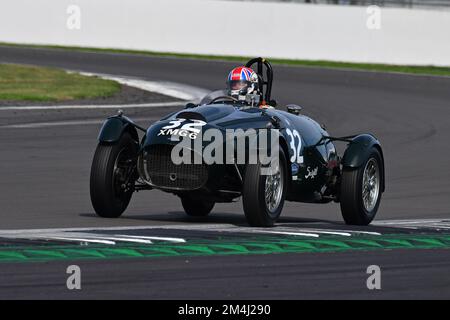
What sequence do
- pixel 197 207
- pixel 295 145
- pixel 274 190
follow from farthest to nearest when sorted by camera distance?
pixel 197 207 < pixel 295 145 < pixel 274 190

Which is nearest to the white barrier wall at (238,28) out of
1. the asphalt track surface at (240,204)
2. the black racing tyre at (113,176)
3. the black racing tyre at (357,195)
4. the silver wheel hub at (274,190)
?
the asphalt track surface at (240,204)

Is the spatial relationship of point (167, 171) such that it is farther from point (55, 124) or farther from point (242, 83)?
point (55, 124)

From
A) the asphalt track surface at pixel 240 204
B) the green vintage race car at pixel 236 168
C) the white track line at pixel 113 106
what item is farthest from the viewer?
the white track line at pixel 113 106

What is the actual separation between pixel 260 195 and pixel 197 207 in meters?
1.88

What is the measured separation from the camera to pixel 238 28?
3897 cm

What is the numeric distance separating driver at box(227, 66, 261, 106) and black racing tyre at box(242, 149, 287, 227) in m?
1.17

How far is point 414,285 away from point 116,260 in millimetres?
2216

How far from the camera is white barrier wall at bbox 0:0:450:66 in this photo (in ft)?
121

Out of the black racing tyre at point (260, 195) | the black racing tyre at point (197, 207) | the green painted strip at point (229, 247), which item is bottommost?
the green painted strip at point (229, 247)

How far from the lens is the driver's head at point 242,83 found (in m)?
12.9

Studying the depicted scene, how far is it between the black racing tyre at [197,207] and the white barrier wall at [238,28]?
24.2 meters

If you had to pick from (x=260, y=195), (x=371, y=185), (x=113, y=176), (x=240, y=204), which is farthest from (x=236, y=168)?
(x=240, y=204)

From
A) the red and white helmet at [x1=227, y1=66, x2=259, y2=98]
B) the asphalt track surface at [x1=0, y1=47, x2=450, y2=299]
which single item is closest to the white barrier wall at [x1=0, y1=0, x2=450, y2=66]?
the asphalt track surface at [x1=0, y1=47, x2=450, y2=299]

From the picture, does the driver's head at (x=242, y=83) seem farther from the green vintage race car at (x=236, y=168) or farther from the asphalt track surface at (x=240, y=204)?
the asphalt track surface at (x=240, y=204)
